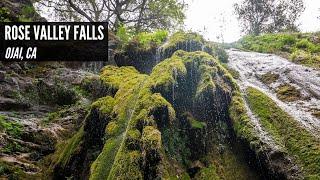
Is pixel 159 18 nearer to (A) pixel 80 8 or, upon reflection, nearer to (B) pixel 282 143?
(A) pixel 80 8

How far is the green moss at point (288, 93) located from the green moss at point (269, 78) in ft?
2.06

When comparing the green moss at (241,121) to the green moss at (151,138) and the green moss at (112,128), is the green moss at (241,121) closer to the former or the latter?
the green moss at (151,138)

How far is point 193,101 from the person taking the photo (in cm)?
819

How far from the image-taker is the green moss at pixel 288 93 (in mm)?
8812

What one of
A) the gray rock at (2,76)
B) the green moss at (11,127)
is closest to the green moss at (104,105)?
the green moss at (11,127)

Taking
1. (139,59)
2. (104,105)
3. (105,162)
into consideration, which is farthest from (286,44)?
(105,162)

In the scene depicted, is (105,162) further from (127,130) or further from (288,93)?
(288,93)

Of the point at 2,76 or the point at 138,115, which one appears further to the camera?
the point at 2,76

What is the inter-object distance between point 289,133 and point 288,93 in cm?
198

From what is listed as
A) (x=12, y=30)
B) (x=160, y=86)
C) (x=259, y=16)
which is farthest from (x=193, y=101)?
(x=259, y=16)

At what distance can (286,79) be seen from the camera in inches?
389

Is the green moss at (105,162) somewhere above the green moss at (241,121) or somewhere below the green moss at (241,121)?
below

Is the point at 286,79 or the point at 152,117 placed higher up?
the point at 286,79

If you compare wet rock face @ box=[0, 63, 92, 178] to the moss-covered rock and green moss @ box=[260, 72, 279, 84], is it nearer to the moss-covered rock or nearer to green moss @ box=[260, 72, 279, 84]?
the moss-covered rock
